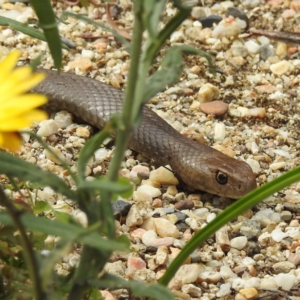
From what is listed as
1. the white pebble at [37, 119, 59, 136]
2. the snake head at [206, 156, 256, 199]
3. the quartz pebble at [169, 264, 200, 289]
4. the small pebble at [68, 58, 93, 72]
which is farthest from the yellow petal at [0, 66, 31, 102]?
the small pebble at [68, 58, 93, 72]

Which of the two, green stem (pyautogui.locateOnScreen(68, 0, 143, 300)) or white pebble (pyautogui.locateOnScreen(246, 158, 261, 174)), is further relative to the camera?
white pebble (pyautogui.locateOnScreen(246, 158, 261, 174))

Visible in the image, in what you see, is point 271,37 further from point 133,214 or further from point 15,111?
point 15,111

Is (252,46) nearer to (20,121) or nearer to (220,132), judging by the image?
(220,132)

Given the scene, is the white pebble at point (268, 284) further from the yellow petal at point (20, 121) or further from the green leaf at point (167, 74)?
the yellow petal at point (20, 121)

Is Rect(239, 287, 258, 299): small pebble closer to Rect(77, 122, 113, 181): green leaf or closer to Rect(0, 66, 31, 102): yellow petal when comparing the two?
Rect(77, 122, 113, 181): green leaf

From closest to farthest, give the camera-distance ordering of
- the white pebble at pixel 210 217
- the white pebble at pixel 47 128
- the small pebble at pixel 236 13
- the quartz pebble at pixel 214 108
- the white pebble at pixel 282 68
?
the white pebble at pixel 210 217 < the white pebble at pixel 47 128 < the quartz pebble at pixel 214 108 < the white pebble at pixel 282 68 < the small pebble at pixel 236 13

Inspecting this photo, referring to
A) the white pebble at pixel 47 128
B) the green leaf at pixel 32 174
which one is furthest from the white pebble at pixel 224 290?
the green leaf at pixel 32 174
